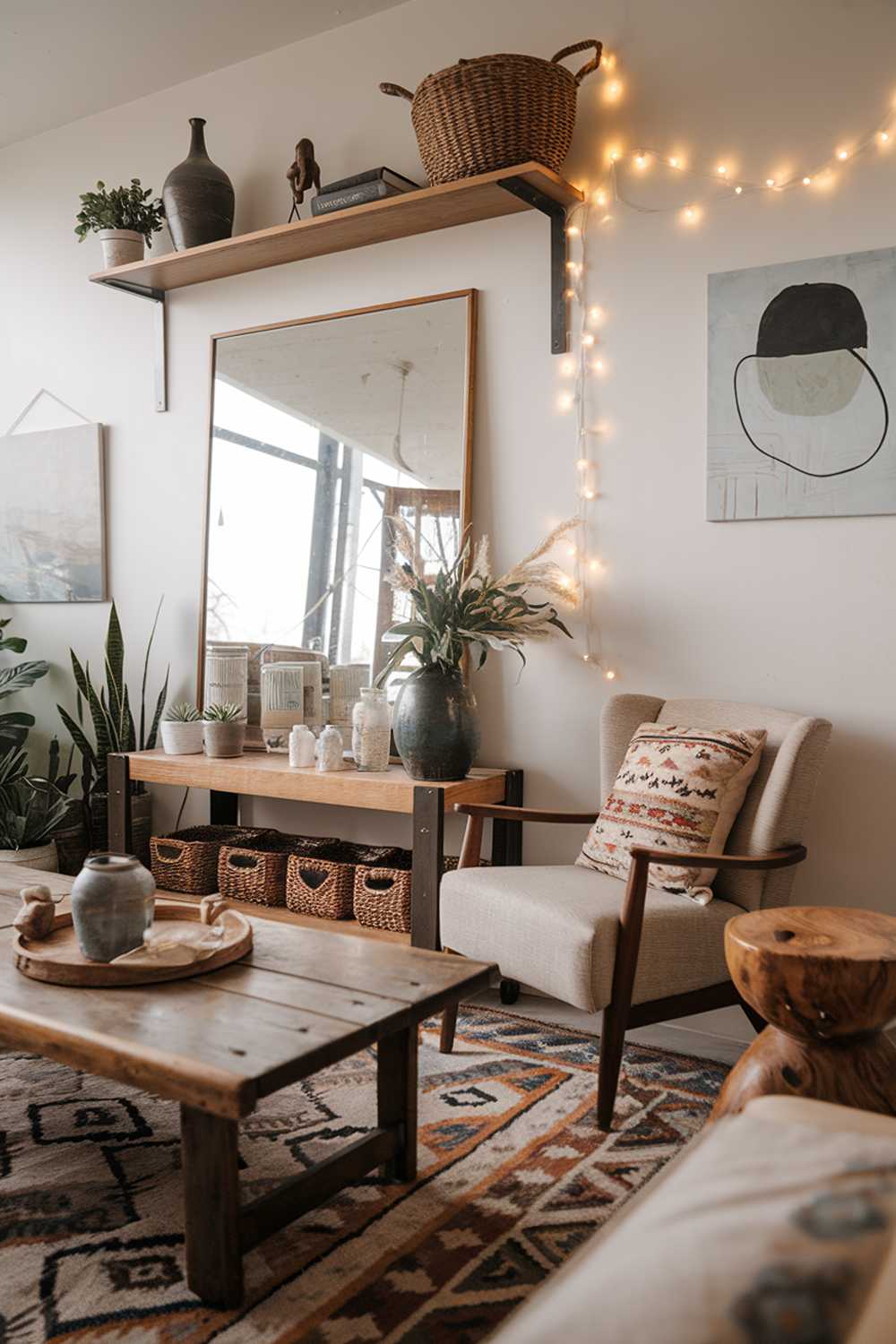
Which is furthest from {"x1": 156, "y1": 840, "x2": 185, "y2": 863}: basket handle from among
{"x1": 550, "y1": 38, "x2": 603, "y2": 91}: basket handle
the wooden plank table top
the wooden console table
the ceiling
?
the ceiling

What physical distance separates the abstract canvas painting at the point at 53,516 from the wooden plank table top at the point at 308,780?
113cm

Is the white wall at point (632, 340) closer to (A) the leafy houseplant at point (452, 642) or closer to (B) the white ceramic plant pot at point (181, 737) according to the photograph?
(A) the leafy houseplant at point (452, 642)

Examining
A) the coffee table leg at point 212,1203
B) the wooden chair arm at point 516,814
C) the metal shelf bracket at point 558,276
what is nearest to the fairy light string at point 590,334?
the metal shelf bracket at point 558,276

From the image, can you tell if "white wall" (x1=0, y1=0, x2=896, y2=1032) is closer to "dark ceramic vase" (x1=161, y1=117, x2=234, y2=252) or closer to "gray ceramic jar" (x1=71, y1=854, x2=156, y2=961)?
"dark ceramic vase" (x1=161, y1=117, x2=234, y2=252)

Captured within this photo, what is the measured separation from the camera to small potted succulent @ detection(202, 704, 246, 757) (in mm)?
3484

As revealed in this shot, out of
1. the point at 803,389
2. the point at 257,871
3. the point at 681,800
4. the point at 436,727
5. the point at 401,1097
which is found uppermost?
the point at 803,389

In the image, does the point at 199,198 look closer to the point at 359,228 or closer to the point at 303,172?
the point at 303,172

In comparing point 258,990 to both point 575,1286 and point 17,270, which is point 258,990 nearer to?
point 575,1286

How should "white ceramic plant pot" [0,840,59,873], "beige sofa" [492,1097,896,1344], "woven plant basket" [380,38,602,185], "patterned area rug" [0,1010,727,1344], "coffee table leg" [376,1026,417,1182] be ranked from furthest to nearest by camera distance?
1. "white ceramic plant pot" [0,840,59,873]
2. "woven plant basket" [380,38,602,185]
3. "coffee table leg" [376,1026,417,1182]
4. "patterned area rug" [0,1010,727,1344]
5. "beige sofa" [492,1097,896,1344]

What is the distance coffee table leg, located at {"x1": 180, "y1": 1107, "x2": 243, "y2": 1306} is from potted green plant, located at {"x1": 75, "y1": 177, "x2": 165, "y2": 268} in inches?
127

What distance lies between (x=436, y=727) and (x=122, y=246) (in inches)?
87.5

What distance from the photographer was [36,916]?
6.59 ft

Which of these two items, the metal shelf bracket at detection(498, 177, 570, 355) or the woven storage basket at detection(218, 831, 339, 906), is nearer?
the metal shelf bracket at detection(498, 177, 570, 355)

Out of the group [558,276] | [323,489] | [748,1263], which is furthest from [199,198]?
[748,1263]
